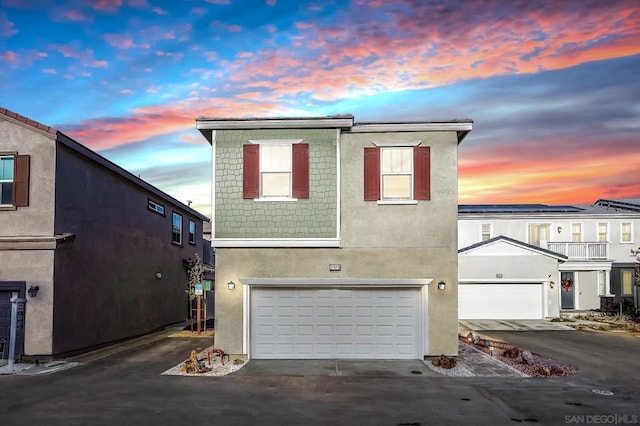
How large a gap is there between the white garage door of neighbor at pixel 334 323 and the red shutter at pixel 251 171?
306cm

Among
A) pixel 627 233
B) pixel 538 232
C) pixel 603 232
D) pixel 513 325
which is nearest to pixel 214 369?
pixel 513 325

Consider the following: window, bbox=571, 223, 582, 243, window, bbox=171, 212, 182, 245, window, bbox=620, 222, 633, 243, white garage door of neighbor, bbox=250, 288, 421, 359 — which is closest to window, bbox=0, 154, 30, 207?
white garage door of neighbor, bbox=250, 288, 421, 359

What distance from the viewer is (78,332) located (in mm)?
17531

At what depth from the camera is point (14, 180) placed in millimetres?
16641

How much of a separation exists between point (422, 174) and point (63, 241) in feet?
37.5

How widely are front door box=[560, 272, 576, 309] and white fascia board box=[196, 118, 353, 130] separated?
21697 millimetres

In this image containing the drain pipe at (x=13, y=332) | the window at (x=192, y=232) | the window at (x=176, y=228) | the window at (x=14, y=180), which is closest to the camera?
the drain pipe at (x=13, y=332)

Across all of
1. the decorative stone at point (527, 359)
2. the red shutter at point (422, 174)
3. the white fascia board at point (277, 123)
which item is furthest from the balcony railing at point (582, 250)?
the white fascia board at point (277, 123)

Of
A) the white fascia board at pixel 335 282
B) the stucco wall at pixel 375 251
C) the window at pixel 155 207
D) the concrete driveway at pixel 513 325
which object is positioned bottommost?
the concrete driveway at pixel 513 325

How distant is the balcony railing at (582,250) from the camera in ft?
105

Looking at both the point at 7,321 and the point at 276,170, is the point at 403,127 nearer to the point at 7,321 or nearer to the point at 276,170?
the point at 276,170

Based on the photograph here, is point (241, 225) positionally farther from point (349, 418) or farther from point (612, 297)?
point (612, 297)

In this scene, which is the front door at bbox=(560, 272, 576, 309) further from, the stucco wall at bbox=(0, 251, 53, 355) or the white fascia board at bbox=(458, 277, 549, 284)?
the stucco wall at bbox=(0, 251, 53, 355)

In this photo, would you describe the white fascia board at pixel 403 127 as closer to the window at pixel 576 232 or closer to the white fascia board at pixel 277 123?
the white fascia board at pixel 277 123
